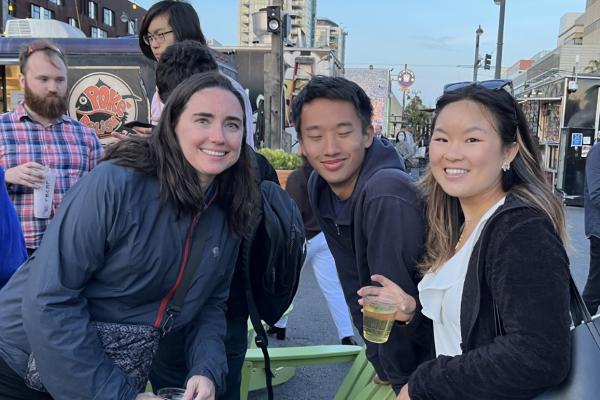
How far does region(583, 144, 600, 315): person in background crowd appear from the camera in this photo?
4402mm

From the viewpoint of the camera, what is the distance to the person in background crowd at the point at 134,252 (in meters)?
1.63

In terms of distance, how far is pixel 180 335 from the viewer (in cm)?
226

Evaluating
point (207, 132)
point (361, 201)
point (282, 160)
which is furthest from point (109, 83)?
point (361, 201)

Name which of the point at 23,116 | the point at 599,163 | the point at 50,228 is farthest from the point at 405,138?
the point at 50,228

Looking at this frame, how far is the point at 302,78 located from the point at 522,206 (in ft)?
50.5

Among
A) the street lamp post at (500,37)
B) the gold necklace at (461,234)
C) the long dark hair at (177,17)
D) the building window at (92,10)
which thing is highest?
the building window at (92,10)

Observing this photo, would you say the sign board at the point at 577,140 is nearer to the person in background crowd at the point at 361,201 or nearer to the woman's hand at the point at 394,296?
the person in background crowd at the point at 361,201

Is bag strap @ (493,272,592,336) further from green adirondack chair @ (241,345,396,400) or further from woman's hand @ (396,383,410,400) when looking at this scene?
green adirondack chair @ (241,345,396,400)

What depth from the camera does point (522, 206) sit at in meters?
1.48

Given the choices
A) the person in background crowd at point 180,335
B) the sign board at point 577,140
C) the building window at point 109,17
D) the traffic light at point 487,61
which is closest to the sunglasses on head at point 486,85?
the person in background crowd at point 180,335

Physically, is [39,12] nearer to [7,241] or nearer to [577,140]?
[577,140]

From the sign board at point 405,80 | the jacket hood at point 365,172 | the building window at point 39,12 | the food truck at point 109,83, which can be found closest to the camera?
the jacket hood at point 365,172

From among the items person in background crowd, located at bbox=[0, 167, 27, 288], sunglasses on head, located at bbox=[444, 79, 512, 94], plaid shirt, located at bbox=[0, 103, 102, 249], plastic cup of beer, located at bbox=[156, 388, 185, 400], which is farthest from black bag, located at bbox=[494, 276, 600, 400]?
plaid shirt, located at bbox=[0, 103, 102, 249]

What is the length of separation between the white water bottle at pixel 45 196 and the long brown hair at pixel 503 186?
Answer: 6.67 ft
